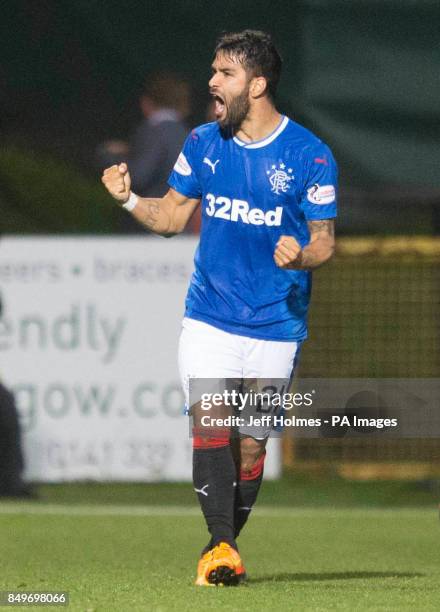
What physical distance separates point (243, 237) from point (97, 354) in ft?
11.9

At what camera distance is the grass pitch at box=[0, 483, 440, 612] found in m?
5.92

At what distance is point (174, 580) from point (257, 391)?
813 millimetres

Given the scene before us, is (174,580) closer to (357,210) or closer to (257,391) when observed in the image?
(257,391)

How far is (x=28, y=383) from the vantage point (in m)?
A: 10.0

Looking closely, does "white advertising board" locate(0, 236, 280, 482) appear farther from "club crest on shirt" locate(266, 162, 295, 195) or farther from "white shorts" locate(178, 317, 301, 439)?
"club crest on shirt" locate(266, 162, 295, 195)

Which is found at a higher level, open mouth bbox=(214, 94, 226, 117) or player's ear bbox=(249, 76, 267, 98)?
player's ear bbox=(249, 76, 267, 98)

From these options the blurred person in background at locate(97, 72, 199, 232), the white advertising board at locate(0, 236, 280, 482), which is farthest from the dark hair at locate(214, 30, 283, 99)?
the white advertising board at locate(0, 236, 280, 482)

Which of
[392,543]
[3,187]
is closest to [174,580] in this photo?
[392,543]

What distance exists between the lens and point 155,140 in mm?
10062

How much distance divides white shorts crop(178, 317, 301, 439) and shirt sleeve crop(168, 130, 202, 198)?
0.52m

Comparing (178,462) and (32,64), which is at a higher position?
(32,64)

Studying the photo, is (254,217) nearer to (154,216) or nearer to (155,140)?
(154,216)

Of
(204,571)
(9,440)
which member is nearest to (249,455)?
(204,571)

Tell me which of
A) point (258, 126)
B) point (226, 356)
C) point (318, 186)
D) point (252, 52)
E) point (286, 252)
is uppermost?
point (252, 52)
